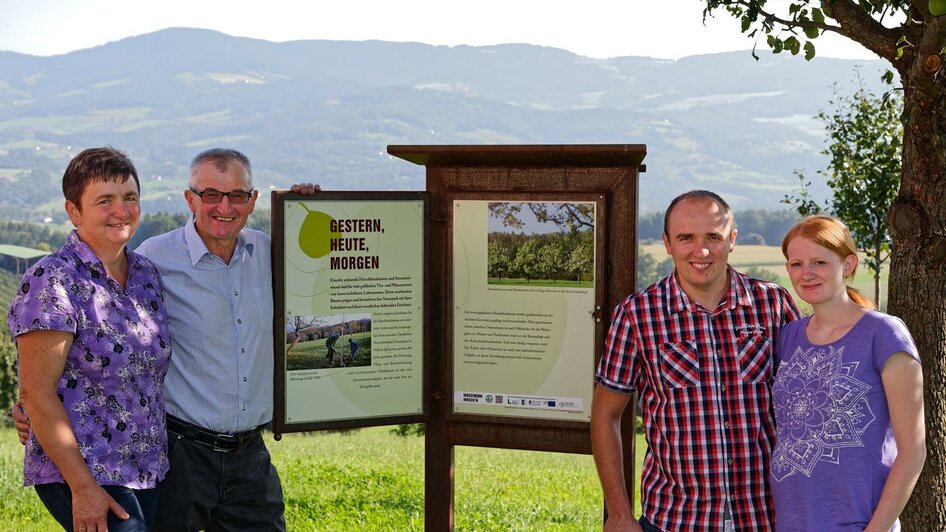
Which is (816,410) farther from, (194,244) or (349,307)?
(194,244)

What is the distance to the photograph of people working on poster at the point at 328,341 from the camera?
4969mm

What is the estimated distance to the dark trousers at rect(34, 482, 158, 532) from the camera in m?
3.70

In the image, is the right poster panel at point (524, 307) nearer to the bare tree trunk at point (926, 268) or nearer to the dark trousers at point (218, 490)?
the dark trousers at point (218, 490)

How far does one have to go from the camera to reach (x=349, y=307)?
201 inches

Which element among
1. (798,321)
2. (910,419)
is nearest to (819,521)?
(910,419)

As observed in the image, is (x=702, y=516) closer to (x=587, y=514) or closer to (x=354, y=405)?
(x=354, y=405)

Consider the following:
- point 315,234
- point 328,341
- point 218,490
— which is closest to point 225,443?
point 218,490

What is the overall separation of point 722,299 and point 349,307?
203cm

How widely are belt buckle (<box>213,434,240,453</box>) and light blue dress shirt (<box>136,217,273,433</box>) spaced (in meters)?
0.04

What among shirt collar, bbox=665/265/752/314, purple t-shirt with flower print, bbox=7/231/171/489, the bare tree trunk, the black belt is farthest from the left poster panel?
the bare tree trunk

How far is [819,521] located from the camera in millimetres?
3412

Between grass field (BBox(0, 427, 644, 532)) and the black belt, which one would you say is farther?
grass field (BBox(0, 427, 644, 532))

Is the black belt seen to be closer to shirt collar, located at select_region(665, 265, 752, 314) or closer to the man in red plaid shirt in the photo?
the man in red plaid shirt

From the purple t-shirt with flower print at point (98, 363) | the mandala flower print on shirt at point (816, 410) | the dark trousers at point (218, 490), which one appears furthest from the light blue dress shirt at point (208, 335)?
the mandala flower print on shirt at point (816, 410)
